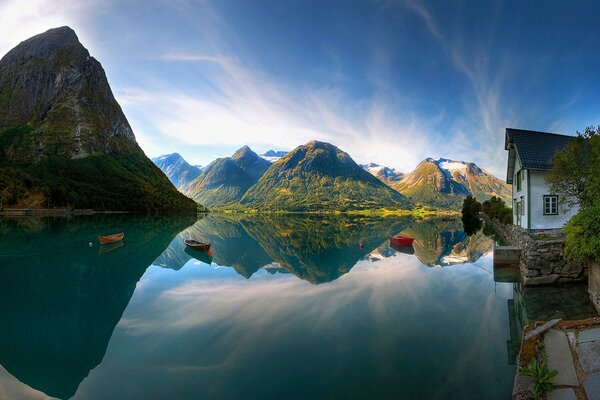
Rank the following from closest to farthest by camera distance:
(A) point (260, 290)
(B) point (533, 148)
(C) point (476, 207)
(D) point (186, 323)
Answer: (D) point (186, 323), (A) point (260, 290), (B) point (533, 148), (C) point (476, 207)

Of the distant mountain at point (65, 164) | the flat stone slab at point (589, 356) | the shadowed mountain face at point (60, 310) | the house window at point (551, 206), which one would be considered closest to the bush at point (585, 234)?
the flat stone slab at point (589, 356)

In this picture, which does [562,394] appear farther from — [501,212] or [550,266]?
[501,212]

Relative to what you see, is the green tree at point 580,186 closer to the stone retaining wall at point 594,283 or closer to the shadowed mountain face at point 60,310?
the stone retaining wall at point 594,283

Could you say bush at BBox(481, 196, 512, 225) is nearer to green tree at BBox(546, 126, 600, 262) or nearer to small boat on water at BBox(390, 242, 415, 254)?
small boat on water at BBox(390, 242, 415, 254)

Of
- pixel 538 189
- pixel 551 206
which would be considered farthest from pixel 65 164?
pixel 551 206

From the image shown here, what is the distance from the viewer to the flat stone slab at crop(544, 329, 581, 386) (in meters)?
7.02

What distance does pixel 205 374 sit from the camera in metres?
9.62

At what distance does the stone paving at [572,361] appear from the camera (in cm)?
670

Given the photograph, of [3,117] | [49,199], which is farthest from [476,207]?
[3,117]

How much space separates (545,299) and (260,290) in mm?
16468

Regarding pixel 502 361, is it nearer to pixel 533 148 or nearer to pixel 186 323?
pixel 186 323

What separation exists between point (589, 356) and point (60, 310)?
21.1m

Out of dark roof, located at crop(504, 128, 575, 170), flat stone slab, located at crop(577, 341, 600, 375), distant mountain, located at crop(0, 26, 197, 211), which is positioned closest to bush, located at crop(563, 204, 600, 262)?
flat stone slab, located at crop(577, 341, 600, 375)

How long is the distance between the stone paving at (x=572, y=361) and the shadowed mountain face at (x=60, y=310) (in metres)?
12.7
